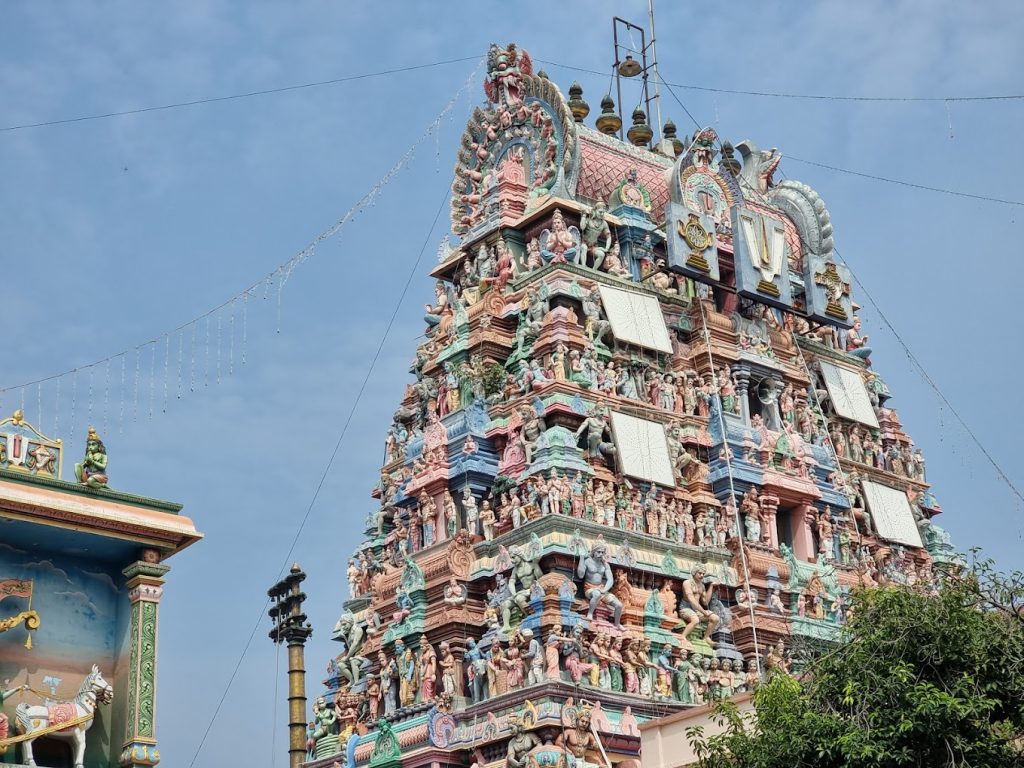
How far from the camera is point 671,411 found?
43.5 metres

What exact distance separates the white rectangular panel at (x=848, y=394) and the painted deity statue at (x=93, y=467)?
2569 centimetres

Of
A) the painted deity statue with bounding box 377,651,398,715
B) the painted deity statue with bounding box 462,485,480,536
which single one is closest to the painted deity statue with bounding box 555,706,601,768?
the painted deity statue with bounding box 377,651,398,715

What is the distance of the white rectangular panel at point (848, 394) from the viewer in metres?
48.2

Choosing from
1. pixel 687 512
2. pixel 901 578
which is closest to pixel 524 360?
pixel 687 512

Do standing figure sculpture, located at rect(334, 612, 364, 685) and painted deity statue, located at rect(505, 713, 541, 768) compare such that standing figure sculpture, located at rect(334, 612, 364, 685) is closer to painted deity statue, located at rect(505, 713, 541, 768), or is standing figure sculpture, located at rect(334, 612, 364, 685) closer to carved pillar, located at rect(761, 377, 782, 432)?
painted deity statue, located at rect(505, 713, 541, 768)

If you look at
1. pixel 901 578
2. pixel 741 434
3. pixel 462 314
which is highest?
pixel 462 314

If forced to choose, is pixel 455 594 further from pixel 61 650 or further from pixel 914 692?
pixel 914 692

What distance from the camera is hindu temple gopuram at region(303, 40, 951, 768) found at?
3847cm

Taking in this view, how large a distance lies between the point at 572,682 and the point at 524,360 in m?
9.36

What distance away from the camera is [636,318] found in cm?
4406

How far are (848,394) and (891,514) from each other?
367cm

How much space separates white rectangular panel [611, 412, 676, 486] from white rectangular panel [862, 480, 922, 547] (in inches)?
306

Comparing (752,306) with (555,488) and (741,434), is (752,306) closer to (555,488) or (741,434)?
(741,434)

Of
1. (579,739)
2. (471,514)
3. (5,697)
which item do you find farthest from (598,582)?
(5,697)
